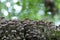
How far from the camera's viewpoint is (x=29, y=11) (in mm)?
Answer: 4234

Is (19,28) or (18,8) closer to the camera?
(19,28)

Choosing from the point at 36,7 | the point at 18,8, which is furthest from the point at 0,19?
the point at 36,7

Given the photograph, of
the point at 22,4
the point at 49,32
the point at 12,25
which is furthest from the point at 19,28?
the point at 22,4

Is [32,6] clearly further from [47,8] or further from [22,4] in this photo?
[47,8]

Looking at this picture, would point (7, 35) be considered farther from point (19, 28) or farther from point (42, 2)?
point (42, 2)

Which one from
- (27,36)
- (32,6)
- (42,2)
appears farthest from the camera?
(42,2)

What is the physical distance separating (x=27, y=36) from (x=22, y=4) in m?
2.31

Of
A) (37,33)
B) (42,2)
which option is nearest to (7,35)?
(37,33)

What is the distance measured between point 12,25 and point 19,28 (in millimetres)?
75

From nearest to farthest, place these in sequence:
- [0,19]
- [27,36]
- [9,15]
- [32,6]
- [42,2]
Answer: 1. [27,36]
2. [0,19]
3. [9,15]
4. [32,6]
5. [42,2]

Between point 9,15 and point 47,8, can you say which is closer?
point 9,15

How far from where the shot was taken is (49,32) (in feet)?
6.91

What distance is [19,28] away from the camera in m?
2.11

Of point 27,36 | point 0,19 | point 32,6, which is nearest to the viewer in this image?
point 27,36
